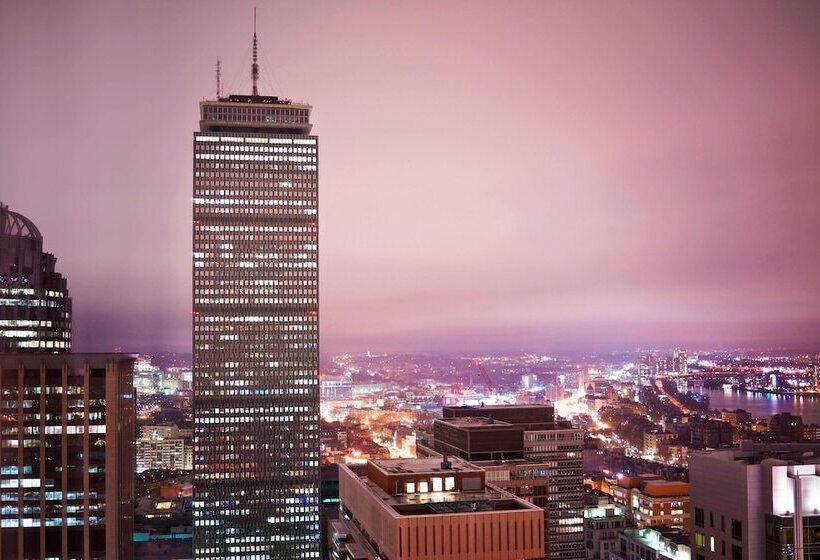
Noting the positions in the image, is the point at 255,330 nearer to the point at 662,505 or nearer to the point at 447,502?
the point at 662,505

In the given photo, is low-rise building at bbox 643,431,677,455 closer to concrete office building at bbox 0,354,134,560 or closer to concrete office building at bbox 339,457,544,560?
concrete office building at bbox 339,457,544,560

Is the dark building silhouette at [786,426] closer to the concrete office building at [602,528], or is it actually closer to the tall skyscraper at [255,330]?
the concrete office building at [602,528]

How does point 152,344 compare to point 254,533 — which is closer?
point 152,344

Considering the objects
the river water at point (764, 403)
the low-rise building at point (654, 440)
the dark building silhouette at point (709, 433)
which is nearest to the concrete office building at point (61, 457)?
the river water at point (764, 403)

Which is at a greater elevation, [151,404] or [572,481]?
[151,404]

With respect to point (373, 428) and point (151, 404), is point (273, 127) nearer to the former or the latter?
point (151, 404)

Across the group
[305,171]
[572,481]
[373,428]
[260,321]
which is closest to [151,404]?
[260,321]
